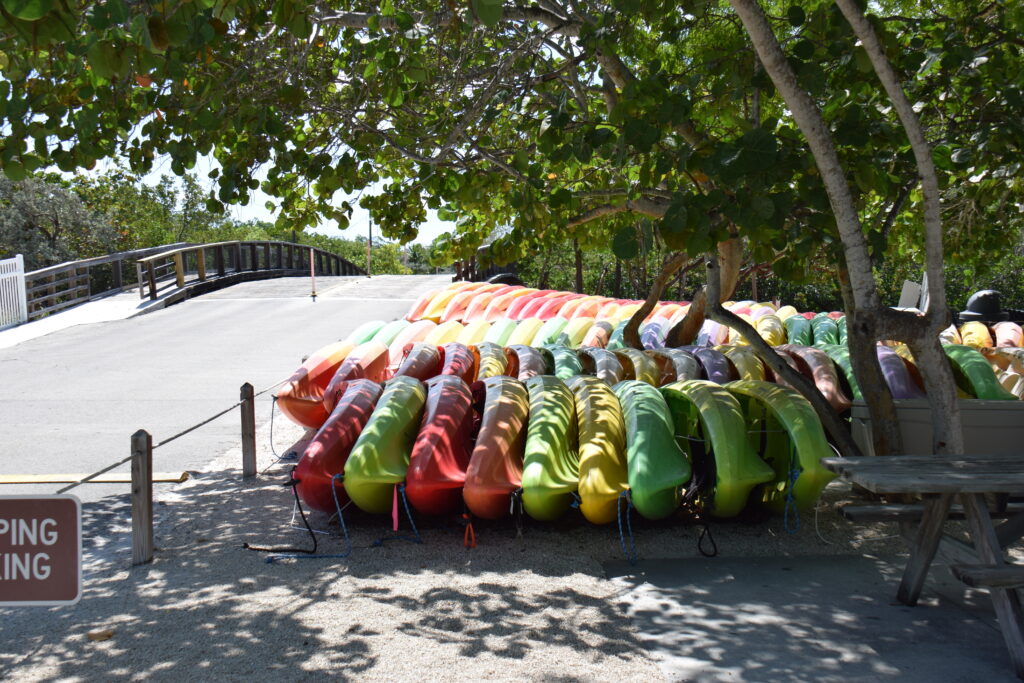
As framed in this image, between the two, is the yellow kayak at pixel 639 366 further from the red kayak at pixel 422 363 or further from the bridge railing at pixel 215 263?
the bridge railing at pixel 215 263

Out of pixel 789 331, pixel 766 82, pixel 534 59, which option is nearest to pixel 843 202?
pixel 766 82

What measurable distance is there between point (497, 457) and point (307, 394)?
109 inches

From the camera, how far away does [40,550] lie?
2.90m

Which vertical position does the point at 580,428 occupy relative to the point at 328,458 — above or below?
above

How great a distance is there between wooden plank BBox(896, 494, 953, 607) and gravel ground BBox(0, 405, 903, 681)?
111cm

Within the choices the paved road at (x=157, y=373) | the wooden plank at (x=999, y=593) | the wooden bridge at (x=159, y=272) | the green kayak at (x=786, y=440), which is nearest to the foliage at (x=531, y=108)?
the green kayak at (x=786, y=440)

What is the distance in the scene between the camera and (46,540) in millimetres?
2900

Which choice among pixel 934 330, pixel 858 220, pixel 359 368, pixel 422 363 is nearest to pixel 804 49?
pixel 858 220

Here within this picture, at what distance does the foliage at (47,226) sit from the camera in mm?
27266

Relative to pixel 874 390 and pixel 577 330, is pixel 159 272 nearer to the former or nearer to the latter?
pixel 577 330

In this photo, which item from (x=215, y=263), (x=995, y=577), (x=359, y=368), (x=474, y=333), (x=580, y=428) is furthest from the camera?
(x=215, y=263)

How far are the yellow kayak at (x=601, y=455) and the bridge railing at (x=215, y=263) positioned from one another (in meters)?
16.6

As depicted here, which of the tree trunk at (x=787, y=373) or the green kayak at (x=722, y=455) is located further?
the tree trunk at (x=787, y=373)

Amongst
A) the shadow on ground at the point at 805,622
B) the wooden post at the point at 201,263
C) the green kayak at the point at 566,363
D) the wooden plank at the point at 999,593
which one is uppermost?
the wooden post at the point at 201,263
